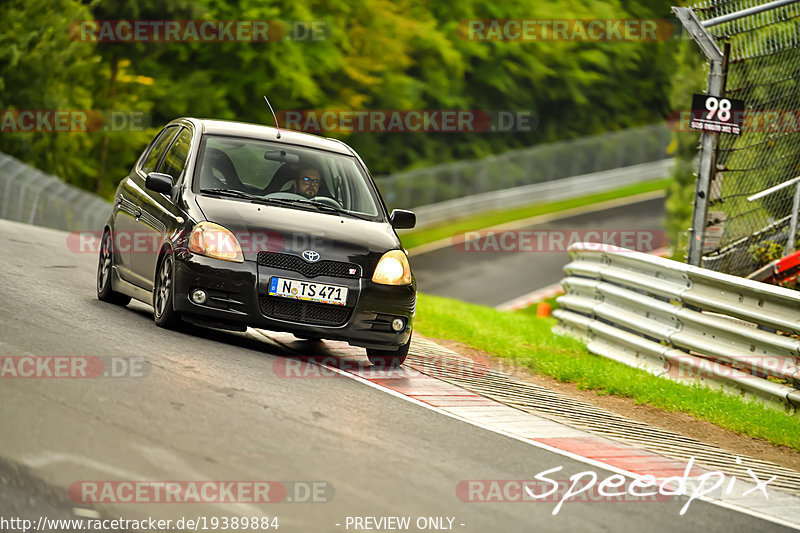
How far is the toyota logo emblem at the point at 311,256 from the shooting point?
917 cm

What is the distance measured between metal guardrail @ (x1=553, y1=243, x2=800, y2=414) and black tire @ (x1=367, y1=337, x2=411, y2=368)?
3014 mm

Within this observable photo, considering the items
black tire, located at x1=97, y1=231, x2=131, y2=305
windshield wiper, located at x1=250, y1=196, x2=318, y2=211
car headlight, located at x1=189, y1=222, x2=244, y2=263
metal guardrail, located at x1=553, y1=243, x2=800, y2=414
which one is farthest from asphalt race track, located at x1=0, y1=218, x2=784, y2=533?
metal guardrail, located at x1=553, y1=243, x2=800, y2=414

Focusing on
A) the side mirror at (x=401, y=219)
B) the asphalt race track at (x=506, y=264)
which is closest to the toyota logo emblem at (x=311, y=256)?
the side mirror at (x=401, y=219)

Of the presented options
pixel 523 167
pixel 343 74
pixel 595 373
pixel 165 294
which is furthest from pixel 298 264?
pixel 523 167

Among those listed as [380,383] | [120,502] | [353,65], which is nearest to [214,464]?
[120,502]

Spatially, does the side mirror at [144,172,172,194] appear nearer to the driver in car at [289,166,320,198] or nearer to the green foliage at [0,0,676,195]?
the driver in car at [289,166,320,198]

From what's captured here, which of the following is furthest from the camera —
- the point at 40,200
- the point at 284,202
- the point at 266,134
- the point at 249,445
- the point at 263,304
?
the point at 40,200

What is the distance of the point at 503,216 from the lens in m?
45.6

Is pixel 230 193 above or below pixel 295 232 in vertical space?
above

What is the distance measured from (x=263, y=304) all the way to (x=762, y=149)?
25.6ft

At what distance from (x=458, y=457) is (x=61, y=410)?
7.46 feet

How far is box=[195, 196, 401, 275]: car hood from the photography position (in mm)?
9203

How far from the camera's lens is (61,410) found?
662cm

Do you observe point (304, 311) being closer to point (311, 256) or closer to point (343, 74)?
point (311, 256)
